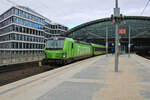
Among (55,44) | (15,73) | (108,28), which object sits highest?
(108,28)

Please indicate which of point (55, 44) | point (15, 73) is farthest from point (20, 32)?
point (15, 73)

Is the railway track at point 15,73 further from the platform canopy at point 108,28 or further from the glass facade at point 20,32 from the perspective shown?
the platform canopy at point 108,28

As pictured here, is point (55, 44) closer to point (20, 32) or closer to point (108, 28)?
point (20, 32)

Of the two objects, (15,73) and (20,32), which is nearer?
(15,73)

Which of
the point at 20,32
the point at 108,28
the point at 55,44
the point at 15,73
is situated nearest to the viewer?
the point at 15,73

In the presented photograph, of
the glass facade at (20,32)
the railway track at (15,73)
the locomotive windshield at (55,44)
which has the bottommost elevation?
the railway track at (15,73)

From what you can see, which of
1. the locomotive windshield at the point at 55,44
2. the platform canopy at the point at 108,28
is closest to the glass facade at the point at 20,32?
the platform canopy at the point at 108,28

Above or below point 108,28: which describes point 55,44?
below

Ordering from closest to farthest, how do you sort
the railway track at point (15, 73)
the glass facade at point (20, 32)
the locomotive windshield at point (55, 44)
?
the railway track at point (15, 73) → the locomotive windshield at point (55, 44) → the glass facade at point (20, 32)

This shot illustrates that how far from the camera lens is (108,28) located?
71.1 m

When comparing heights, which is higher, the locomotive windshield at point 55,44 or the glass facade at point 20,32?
the glass facade at point 20,32

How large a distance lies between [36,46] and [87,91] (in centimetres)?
5441

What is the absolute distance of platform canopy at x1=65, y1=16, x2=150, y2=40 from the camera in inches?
2554

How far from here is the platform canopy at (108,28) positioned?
6488 cm
